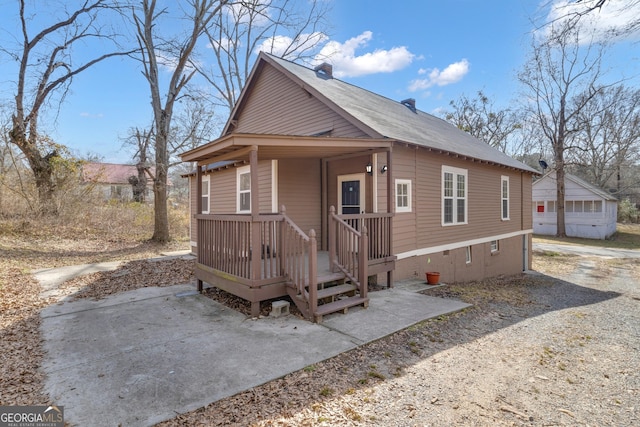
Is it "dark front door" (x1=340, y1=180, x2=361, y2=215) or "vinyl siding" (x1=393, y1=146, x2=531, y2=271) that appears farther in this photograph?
"dark front door" (x1=340, y1=180, x2=361, y2=215)

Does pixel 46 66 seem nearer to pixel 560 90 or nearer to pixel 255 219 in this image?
pixel 255 219

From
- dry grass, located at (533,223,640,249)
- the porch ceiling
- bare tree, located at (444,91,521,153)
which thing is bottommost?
dry grass, located at (533,223,640,249)

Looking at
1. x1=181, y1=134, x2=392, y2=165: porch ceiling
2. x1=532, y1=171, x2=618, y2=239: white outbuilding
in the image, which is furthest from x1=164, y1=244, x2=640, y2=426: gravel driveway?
x1=532, y1=171, x2=618, y2=239: white outbuilding

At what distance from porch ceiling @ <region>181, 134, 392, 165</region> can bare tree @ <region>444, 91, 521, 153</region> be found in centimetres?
2654

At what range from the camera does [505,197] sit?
13.1m

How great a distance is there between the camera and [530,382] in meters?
3.40

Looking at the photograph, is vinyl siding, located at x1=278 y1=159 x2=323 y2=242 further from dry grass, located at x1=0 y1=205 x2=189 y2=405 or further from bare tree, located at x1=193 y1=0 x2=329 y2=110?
bare tree, located at x1=193 y1=0 x2=329 y2=110

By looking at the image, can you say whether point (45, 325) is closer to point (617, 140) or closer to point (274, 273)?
point (274, 273)

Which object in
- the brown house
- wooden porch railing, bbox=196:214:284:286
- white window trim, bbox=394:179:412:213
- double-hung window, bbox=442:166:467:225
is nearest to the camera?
wooden porch railing, bbox=196:214:284:286

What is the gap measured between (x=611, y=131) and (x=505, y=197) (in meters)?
28.1

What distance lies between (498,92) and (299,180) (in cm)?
2680

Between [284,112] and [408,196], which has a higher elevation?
[284,112]

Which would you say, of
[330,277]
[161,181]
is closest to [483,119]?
[161,181]

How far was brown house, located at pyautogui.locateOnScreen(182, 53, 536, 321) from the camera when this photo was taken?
5281mm
